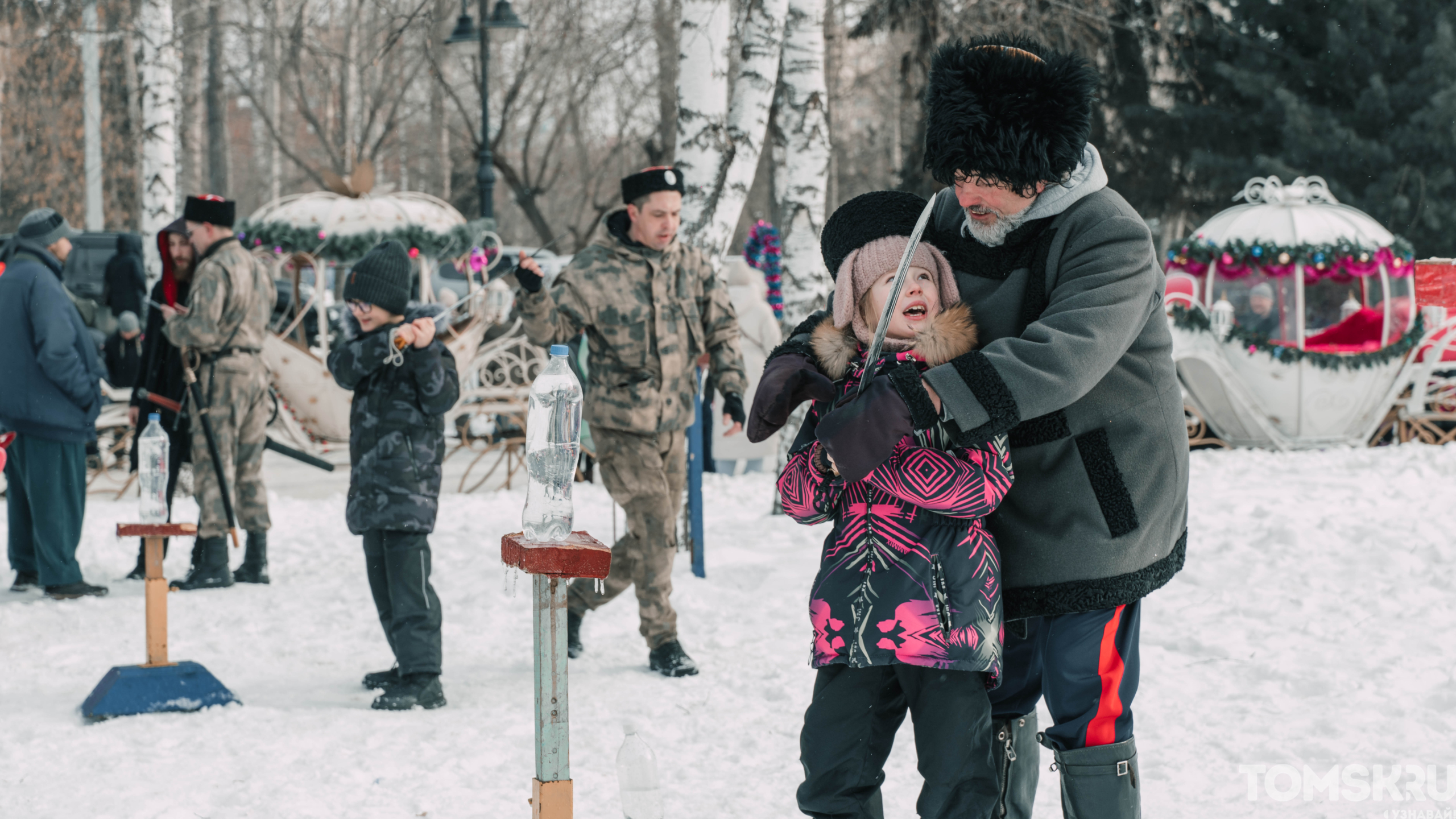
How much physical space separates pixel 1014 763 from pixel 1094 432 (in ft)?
2.72

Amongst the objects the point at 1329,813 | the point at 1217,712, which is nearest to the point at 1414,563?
the point at 1217,712

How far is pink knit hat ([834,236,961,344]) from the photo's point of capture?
2781mm

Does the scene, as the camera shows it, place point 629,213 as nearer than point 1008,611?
No

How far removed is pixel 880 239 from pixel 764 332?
8004 mm

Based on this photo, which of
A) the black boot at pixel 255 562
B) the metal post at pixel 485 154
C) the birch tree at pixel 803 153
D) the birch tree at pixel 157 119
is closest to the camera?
the black boot at pixel 255 562

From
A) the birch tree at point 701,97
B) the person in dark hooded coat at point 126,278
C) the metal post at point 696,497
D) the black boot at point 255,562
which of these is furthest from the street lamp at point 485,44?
the metal post at point 696,497

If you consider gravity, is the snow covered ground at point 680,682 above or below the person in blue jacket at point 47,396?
below

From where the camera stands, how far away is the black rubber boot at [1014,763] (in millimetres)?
3033

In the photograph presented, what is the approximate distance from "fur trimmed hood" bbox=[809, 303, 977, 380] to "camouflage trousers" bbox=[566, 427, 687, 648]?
238 cm

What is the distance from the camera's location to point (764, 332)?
35.4ft

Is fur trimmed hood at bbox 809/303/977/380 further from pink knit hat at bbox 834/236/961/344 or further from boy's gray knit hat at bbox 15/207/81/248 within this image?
boy's gray knit hat at bbox 15/207/81/248

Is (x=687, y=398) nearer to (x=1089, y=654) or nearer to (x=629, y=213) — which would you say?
(x=629, y=213)

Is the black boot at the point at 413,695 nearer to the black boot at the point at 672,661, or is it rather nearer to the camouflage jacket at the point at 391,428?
the camouflage jacket at the point at 391,428

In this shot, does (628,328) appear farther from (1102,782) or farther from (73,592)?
(73,592)
